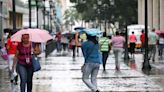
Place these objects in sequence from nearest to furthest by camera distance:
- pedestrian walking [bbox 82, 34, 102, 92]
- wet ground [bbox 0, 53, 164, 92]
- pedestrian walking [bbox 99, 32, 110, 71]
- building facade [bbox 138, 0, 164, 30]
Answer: pedestrian walking [bbox 82, 34, 102, 92] < wet ground [bbox 0, 53, 164, 92] < pedestrian walking [bbox 99, 32, 110, 71] < building facade [bbox 138, 0, 164, 30]

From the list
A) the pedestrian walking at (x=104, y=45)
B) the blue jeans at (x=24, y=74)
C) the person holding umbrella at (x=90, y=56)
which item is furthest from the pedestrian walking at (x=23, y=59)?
the pedestrian walking at (x=104, y=45)

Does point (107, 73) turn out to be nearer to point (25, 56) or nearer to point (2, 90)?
point (2, 90)

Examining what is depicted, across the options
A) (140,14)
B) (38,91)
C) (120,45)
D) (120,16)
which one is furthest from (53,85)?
(120,16)

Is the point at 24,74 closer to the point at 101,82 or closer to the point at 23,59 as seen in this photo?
the point at 23,59

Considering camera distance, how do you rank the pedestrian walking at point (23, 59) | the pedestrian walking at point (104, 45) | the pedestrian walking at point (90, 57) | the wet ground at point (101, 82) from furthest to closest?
the pedestrian walking at point (104, 45) < the wet ground at point (101, 82) < the pedestrian walking at point (90, 57) < the pedestrian walking at point (23, 59)

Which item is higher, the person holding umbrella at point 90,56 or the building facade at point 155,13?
the building facade at point 155,13

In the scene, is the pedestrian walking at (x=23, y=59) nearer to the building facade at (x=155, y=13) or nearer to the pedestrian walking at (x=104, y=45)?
the pedestrian walking at (x=104, y=45)

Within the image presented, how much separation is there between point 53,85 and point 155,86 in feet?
10.1

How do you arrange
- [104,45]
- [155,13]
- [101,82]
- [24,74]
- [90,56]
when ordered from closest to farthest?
[24,74]
[90,56]
[101,82]
[104,45]
[155,13]

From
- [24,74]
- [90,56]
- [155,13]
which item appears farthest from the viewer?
[155,13]

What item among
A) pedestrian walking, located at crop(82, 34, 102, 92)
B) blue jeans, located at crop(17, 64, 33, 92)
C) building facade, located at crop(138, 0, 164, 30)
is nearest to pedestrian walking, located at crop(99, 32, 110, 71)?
pedestrian walking, located at crop(82, 34, 102, 92)

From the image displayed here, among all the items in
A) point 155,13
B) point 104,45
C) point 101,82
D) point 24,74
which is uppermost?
point 155,13

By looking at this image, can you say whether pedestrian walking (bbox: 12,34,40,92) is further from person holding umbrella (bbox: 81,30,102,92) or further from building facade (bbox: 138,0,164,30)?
building facade (bbox: 138,0,164,30)

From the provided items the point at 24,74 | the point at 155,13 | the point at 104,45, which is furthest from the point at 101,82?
the point at 155,13
